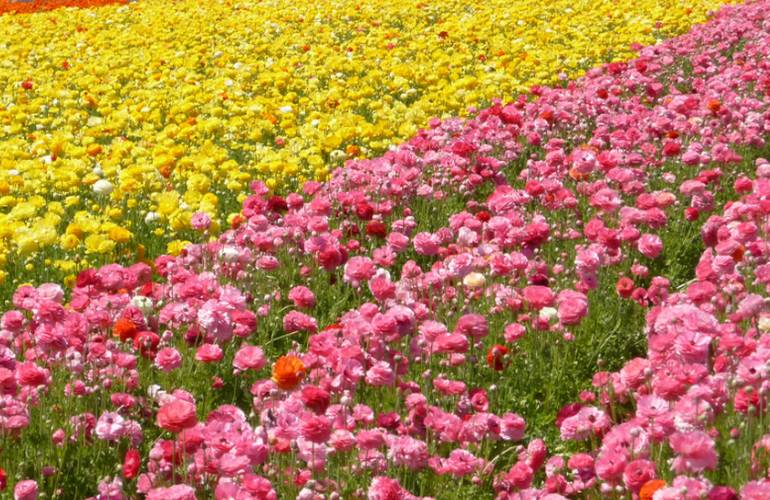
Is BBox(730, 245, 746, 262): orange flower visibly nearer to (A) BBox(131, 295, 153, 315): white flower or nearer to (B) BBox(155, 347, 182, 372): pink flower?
(B) BBox(155, 347, 182, 372): pink flower

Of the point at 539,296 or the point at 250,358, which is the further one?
the point at 539,296

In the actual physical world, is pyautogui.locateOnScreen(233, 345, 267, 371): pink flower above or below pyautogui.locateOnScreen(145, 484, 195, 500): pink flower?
below

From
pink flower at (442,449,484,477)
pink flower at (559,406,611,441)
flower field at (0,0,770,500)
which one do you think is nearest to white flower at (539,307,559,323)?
flower field at (0,0,770,500)

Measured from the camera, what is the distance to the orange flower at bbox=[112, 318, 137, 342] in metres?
3.85

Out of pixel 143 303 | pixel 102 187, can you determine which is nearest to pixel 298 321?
pixel 143 303

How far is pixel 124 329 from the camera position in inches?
152

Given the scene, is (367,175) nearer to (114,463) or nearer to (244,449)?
(114,463)

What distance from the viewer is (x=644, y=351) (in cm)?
467

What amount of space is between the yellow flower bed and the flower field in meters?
0.05

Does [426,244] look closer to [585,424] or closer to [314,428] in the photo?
[585,424]

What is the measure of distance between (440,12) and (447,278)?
11754 mm

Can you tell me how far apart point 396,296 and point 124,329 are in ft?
3.94

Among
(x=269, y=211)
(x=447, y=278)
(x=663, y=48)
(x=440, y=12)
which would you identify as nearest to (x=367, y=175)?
(x=269, y=211)

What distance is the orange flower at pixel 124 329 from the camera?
3850mm
